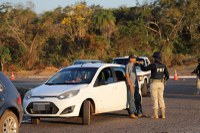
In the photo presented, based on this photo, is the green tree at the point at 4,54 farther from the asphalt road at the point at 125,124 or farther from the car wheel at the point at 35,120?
the car wheel at the point at 35,120

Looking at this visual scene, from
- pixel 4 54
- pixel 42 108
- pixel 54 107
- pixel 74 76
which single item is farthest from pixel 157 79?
pixel 4 54

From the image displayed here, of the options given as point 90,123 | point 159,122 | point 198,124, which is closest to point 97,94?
point 90,123

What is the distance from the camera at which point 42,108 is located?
14250mm

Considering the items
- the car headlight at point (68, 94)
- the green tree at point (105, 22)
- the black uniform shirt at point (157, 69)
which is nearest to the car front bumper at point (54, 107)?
the car headlight at point (68, 94)

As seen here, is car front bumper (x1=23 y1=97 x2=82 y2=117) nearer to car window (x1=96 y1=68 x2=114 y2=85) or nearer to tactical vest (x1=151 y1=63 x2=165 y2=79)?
car window (x1=96 y1=68 x2=114 y2=85)

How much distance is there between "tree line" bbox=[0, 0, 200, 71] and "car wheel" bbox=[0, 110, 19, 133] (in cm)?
4342

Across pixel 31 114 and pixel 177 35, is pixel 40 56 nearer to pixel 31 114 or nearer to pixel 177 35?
pixel 177 35

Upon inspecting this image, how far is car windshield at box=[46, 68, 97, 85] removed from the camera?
1535cm

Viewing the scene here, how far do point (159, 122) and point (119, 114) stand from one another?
8.21 ft

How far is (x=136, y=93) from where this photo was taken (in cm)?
1633

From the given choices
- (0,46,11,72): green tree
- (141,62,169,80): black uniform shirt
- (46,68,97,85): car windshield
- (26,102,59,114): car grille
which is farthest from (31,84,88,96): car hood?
(0,46,11,72): green tree

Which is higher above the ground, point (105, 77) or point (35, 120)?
point (105, 77)

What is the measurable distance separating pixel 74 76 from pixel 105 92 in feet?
3.28

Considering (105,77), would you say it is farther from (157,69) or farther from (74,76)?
(157,69)
